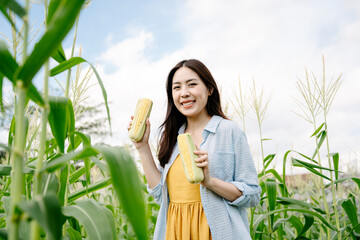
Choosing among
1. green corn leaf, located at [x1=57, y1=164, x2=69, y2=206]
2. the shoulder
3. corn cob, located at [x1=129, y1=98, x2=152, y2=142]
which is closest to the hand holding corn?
corn cob, located at [x1=129, y1=98, x2=152, y2=142]

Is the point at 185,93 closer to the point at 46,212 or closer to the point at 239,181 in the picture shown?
the point at 239,181

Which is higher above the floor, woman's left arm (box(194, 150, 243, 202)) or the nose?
the nose

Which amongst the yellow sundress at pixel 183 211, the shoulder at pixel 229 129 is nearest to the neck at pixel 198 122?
the shoulder at pixel 229 129

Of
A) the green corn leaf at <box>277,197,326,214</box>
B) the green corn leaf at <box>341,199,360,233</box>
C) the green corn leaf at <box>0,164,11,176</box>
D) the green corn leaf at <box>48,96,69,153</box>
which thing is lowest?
the green corn leaf at <box>341,199,360,233</box>

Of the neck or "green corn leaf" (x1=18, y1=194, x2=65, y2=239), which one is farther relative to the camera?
the neck

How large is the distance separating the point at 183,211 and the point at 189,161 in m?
0.45

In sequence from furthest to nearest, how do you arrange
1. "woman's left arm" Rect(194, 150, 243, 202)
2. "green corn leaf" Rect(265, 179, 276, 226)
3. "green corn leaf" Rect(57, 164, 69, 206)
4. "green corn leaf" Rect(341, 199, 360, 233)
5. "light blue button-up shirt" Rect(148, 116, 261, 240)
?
"green corn leaf" Rect(341, 199, 360, 233) → "green corn leaf" Rect(265, 179, 276, 226) → "light blue button-up shirt" Rect(148, 116, 261, 240) → "woman's left arm" Rect(194, 150, 243, 202) → "green corn leaf" Rect(57, 164, 69, 206)

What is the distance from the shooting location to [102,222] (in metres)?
1.00

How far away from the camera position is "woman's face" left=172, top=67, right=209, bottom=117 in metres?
2.17

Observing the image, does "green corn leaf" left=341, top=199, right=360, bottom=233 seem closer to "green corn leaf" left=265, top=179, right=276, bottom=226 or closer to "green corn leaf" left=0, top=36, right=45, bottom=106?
"green corn leaf" left=265, top=179, right=276, bottom=226

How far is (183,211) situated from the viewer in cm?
204

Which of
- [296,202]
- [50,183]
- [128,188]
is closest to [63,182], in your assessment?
[50,183]

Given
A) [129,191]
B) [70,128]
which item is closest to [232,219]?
[70,128]

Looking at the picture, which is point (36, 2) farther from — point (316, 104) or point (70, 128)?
point (316, 104)
